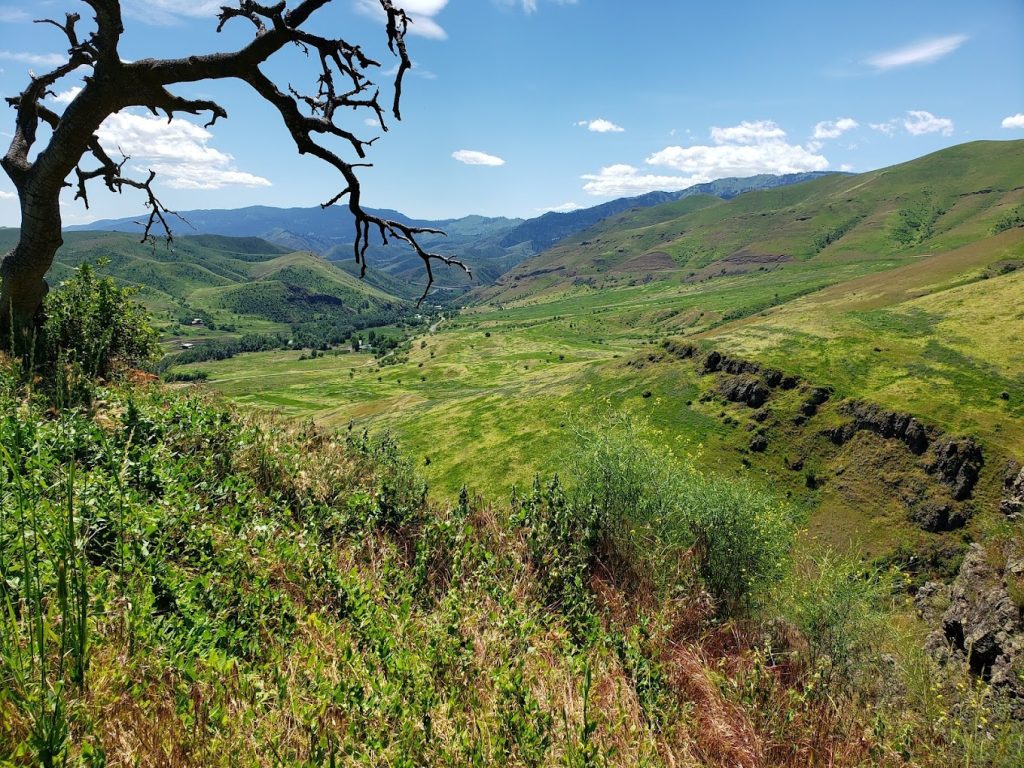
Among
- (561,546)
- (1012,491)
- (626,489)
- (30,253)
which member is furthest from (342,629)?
(1012,491)

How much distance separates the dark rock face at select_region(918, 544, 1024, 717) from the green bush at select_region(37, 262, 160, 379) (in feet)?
112

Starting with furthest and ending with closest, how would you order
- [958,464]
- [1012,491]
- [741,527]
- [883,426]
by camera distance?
[883,426] < [958,464] < [1012,491] < [741,527]

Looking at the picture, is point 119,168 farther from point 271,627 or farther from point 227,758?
point 227,758

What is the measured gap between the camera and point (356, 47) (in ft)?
32.4

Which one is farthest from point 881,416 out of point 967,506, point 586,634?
point 586,634

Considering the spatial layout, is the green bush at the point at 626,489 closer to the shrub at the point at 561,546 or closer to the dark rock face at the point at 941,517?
the shrub at the point at 561,546

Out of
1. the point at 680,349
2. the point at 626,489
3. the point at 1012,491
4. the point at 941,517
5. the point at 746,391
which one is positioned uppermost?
the point at 680,349

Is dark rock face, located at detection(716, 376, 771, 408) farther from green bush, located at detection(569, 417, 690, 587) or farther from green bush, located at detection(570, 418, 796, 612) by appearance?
green bush, located at detection(569, 417, 690, 587)

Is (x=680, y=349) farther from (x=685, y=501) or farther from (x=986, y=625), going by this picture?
(x=986, y=625)

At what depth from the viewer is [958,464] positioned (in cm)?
8162

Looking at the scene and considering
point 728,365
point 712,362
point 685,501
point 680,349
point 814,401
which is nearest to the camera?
point 685,501

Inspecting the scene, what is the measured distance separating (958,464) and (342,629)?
345ft

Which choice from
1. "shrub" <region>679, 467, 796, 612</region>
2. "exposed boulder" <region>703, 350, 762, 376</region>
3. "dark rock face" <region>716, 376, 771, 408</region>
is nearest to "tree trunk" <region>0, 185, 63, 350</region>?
"shrub" <region>679, 467, 796, 612</region>

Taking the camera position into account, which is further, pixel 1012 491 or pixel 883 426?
pixel 883 426
